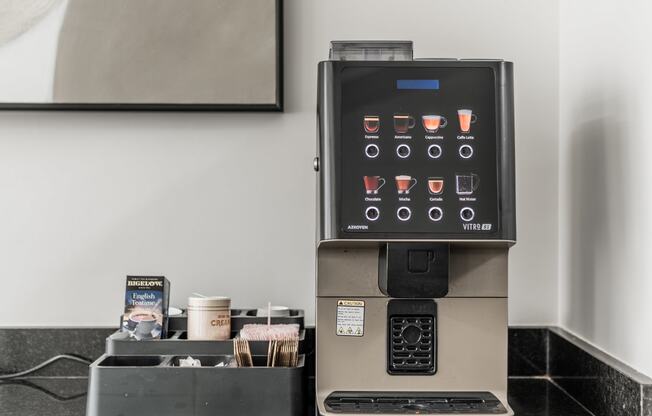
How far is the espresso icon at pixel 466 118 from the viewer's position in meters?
0.89

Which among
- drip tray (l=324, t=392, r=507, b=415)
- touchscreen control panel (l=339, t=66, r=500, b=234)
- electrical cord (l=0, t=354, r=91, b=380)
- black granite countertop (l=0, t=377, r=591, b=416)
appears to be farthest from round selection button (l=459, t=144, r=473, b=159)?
electrical cord (l=0, t=354, r=91, b=380)

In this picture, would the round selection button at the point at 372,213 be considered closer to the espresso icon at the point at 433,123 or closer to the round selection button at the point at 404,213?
the round selection button at the point at 404,213

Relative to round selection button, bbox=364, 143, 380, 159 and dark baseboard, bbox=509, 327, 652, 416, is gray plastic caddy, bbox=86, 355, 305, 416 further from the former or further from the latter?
dark baseboard, bbox=509, 327, 652, 416

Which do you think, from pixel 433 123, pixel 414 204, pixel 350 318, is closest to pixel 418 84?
pixel 433 123

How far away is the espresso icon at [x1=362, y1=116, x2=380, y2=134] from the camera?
0.89 metres

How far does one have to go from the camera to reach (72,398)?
1.18 m

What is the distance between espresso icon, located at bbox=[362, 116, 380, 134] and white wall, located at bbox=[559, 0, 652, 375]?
418 mm

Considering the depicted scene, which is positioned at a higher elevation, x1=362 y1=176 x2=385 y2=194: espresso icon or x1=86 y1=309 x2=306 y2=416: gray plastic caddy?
x1=362 y1=176 x2=385 y2=194: espresso icon

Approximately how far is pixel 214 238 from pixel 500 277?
0.63m

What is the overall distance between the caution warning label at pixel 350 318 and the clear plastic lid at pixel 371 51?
39cm

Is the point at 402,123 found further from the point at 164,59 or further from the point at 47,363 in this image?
the point at 47,363

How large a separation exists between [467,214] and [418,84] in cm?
20

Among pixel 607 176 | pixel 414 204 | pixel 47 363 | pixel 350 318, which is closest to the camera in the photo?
pixel 414 204

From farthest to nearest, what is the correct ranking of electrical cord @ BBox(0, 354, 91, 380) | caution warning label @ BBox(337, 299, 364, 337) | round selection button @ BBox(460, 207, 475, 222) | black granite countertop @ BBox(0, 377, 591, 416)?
electrical cord @ BBox(0, 354, 91, 380)
black granite countertop @ BBox(0, 377, 591, 416)
caution warning label @ BBox(337, 299, 364, 337)
round selection button @ BBox(460, 207, 475, 222)
